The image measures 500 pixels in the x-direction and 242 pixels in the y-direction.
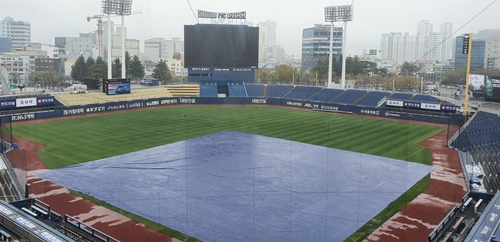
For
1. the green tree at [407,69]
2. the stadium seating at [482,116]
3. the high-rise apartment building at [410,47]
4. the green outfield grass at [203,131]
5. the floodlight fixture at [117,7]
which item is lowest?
the green outfield grass at [203,131]

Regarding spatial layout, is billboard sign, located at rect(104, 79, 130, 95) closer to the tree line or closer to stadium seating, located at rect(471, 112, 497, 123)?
the tree line

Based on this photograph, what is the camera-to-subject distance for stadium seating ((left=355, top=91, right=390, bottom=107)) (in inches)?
1839

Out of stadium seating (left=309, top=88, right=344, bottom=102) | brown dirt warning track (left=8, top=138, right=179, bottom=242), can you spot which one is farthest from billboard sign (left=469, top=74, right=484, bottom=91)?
brown dirt warning track (left=8, top=138, right=179, bottom=242)

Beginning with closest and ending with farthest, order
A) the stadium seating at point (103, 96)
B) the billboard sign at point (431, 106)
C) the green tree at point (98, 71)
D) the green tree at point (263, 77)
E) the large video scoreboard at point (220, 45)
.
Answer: the billboard sign at point (431, 106)
the stadium seating at point (103, 96)
the large video scoreboard at point (220, 45)
the green tree at point (98, 71)
the green tree at point (263, 77)

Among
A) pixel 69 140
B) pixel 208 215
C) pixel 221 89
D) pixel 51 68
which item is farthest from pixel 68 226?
pixel 51 68

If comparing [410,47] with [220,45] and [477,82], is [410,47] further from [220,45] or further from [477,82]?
[220,45]

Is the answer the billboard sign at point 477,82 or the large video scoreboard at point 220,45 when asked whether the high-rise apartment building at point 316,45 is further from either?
the billboard sign at point 477,82

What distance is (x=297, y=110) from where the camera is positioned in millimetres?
46781

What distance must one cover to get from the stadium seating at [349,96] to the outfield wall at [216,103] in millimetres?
2956

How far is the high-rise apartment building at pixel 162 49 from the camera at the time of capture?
137m

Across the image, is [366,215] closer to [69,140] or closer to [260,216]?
[260,216]

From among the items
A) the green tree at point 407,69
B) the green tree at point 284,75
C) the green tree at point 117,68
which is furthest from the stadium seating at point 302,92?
the green tree at point 117,68

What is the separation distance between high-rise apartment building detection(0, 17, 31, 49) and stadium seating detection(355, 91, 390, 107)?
429 ft

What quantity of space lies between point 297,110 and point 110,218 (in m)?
34.5
